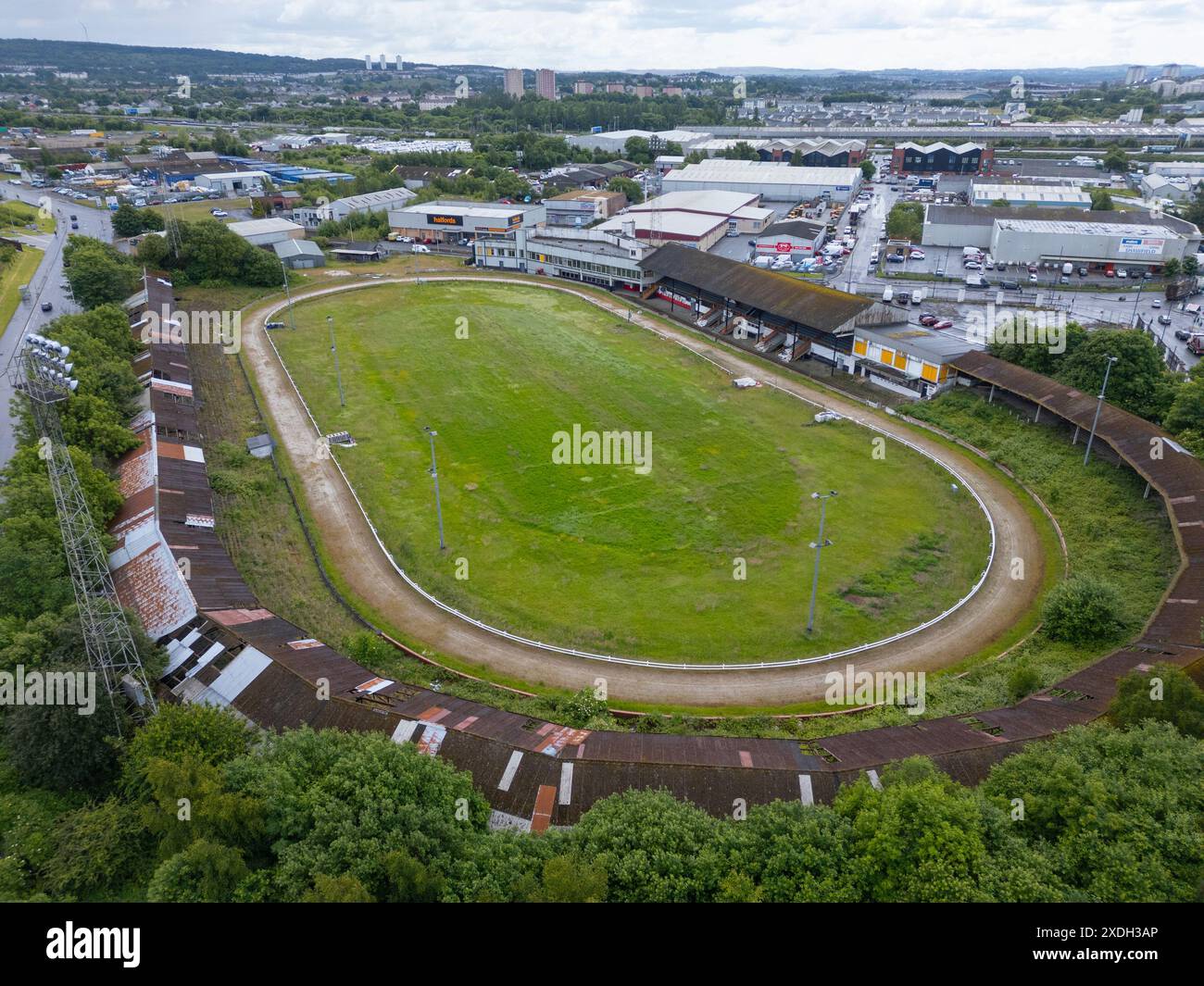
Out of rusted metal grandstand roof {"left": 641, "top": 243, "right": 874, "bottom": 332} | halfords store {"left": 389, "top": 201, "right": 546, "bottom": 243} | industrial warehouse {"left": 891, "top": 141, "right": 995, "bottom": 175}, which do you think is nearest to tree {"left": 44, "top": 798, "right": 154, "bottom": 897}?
rusted metal grandstand roof {"left": 641, "top": 243, "right": 874, "bottom": 332}

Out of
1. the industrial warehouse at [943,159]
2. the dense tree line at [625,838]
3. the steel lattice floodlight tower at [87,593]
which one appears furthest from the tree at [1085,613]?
the industrial warehouse at [943,159]

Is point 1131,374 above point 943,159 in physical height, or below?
below

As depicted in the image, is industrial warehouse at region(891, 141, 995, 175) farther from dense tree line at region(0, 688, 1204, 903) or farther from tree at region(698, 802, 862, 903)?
tree at region(698, 802, 862, 903)

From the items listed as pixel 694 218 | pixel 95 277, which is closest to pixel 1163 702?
pixel 95 277

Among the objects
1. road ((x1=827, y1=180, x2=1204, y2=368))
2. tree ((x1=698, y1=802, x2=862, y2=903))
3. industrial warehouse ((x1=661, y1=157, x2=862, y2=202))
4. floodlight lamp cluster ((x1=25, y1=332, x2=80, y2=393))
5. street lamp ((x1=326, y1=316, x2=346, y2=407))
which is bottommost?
tree ((x1=698, y1=802, x2=862, y2=903))

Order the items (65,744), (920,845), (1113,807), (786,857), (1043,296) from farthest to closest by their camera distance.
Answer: (1043,296) < (65,744) < (1113,807) < (786,857) < (920,845)

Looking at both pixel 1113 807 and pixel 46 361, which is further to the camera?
pixel 46 361

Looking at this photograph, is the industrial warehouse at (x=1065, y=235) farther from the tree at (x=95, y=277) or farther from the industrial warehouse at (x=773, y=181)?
the tree at (x=95, y=277)

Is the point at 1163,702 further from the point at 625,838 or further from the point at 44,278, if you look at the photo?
the point at 44,278
